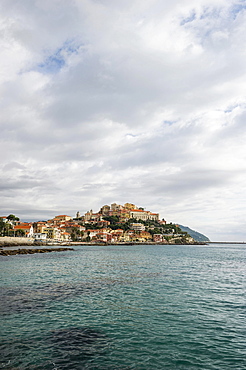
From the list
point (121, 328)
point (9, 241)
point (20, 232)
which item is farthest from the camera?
point (20, 232)

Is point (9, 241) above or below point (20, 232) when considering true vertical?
below

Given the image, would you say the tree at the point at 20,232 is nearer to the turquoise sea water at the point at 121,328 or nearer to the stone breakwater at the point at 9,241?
the stone breakwater at the point at 9,241

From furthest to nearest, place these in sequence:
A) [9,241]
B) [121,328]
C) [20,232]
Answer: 1. [20,232]
2. [9,241]
3. [121,328]

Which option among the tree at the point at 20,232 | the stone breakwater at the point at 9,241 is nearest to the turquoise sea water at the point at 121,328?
the stone breakwater at the point at 9,241

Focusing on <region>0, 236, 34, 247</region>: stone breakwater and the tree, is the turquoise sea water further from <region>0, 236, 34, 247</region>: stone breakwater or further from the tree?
the tree

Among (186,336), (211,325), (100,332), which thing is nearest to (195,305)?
(211,325)

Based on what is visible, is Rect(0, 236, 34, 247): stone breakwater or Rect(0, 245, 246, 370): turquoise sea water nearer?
Rect(0, 245, 246, 370): turquoise sea water

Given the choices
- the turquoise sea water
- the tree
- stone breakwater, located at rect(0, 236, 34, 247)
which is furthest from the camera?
the tree

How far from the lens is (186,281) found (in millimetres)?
27391

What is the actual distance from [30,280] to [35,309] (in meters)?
11.2

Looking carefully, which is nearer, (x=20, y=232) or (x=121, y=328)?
(x=121, y=328)

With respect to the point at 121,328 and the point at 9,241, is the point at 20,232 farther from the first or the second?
the point at 121,328

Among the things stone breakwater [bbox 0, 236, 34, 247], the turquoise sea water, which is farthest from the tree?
the turquoise sea water

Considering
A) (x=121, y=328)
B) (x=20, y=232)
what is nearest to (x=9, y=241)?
(x=20, y=232)
